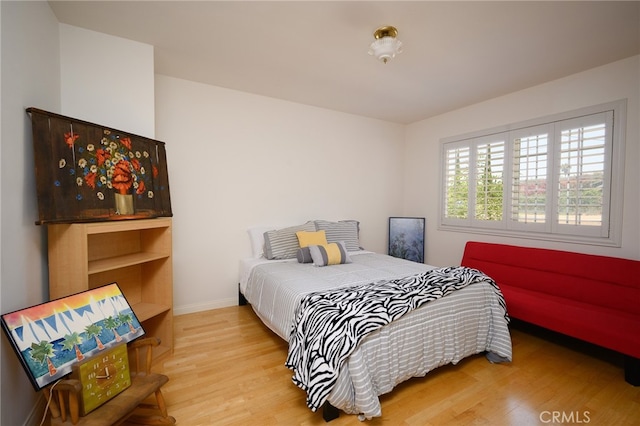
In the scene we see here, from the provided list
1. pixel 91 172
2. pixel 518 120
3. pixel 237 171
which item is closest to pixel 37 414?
pixel 91 172

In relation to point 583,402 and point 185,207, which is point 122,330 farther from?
point 583,402

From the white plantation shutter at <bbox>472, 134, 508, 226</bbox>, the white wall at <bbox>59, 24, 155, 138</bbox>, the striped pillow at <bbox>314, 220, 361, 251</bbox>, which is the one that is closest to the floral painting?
the white wall at <bbox>59, 24, 155, 138</bbox>

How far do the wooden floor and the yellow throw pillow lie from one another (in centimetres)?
111

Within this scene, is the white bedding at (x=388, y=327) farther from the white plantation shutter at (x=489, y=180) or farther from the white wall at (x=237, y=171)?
the white plantation shutter at (x=489, y=180)

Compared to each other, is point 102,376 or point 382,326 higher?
point 382,326

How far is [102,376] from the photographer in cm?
139

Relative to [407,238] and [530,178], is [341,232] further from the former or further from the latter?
[530,178]

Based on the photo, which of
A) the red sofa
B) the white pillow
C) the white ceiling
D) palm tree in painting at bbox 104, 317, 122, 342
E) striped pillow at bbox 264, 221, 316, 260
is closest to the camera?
A: palm tree in painting at bbox 104, 317, 122, 342

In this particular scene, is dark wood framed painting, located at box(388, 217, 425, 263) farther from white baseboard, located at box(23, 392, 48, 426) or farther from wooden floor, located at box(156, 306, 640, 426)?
white baseboard, located at box(23, 392, 48, 426)

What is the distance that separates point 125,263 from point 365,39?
2.54 metres

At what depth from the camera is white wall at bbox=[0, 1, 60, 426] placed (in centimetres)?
136

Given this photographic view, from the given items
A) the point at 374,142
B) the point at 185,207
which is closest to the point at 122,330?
the point at 185,207

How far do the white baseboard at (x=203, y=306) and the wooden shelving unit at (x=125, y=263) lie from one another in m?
0.72

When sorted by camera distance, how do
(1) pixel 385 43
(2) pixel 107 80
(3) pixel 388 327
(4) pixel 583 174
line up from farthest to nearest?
(4) pixel 583 174
(2) pixel 107 80
(1) pixel 385 43
(3) pixel 388 327
